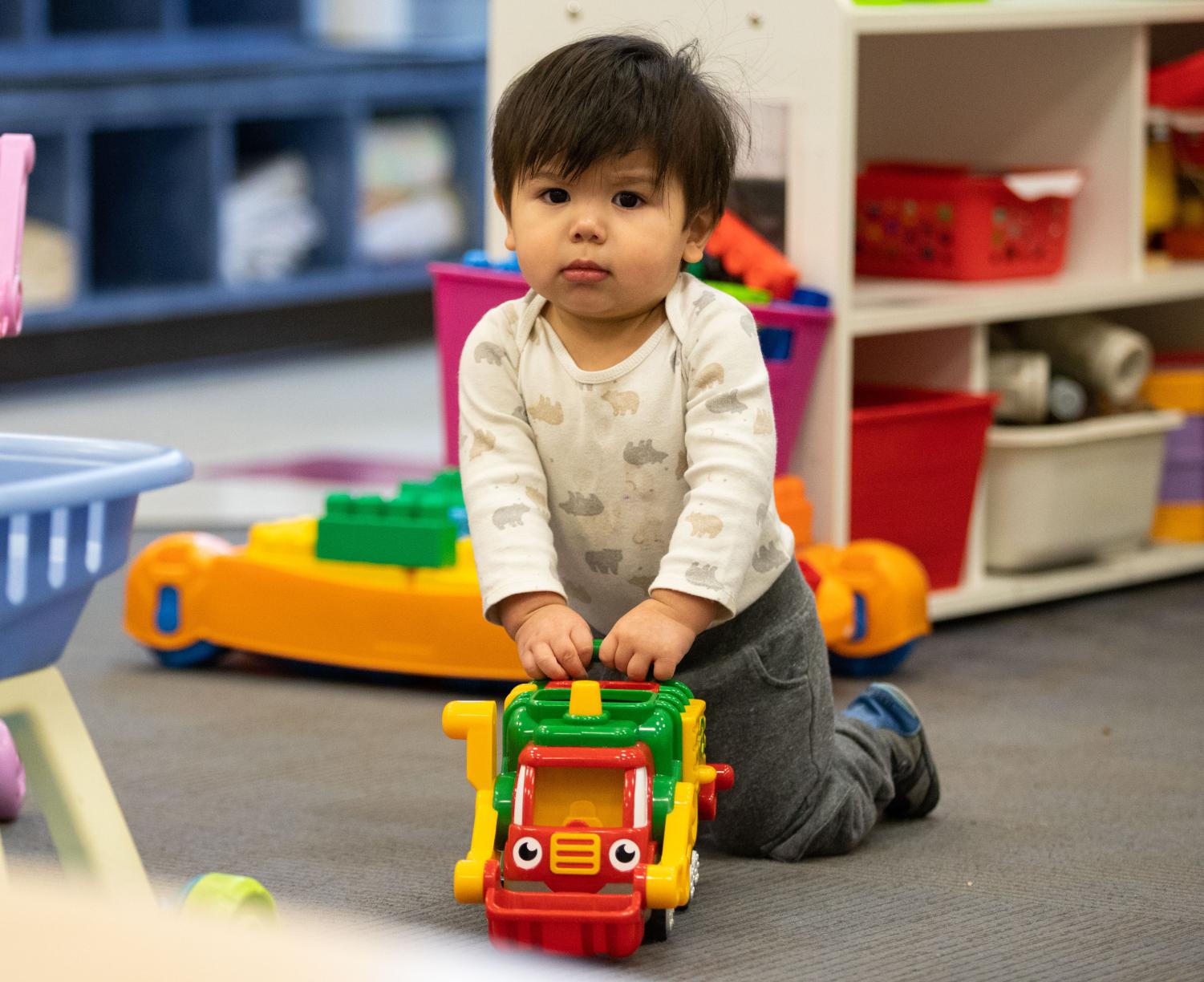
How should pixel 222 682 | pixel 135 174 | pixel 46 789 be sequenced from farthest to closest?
pixel 135 174 → pixel 222 682 → pixel 46 789

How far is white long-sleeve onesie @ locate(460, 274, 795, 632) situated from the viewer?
3.52ft

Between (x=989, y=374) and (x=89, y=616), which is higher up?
(x=989, y=374)

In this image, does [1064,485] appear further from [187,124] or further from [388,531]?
[187,124]

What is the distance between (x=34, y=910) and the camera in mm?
474

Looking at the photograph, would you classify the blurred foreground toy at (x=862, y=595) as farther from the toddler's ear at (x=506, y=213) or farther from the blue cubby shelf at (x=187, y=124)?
→ the blue cubby shelf at (x=187, y=124)

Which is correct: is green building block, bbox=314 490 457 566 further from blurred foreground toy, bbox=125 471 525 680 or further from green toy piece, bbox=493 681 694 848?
green toy piece, bbox=493 681 694 848

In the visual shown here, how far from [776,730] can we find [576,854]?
227mm

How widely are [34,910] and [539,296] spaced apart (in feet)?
2.41

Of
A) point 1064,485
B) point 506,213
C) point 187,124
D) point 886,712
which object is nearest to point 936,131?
point 1064,485

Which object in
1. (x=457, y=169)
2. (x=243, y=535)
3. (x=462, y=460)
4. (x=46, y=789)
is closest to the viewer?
(x=46, y=789)

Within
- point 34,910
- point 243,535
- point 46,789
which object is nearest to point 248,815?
point 46,789

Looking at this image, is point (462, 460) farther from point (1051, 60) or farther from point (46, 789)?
point (1051, 60)

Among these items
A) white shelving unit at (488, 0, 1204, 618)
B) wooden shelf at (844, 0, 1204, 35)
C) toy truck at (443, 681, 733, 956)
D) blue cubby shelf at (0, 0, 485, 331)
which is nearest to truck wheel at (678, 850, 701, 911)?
toy truck at (443, 681, 733, 956)

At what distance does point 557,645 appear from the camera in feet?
3.46
